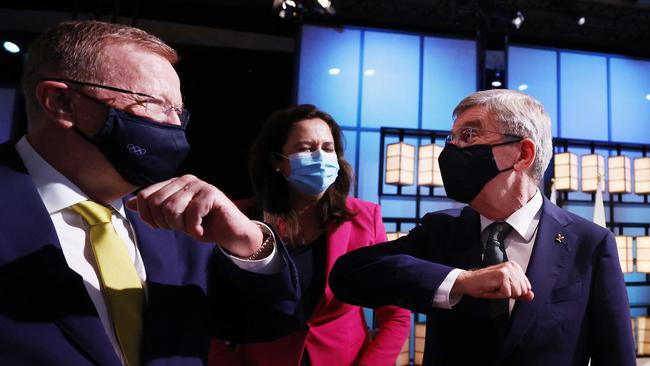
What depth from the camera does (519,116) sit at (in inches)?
50.8

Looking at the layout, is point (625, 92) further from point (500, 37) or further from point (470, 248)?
point (470, 248)

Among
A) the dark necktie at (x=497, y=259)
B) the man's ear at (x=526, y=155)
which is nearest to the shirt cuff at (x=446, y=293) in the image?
the dark necktie at (x=497, y=259)

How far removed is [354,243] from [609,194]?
16.9 feet

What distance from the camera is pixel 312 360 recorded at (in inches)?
64.5

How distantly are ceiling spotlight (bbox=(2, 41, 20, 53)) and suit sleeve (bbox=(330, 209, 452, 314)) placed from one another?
5.39 metres

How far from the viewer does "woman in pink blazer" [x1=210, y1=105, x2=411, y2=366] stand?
1643 millimetres

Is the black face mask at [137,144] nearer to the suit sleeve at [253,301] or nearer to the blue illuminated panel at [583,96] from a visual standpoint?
the suit sleeve at [253,301]

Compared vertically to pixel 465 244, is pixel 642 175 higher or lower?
higher

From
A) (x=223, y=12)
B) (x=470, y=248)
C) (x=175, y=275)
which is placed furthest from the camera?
(x=223, y=12)

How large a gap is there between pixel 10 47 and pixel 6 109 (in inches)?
27.0

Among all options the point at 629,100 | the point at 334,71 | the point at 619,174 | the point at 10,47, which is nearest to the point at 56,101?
the point at 334,71

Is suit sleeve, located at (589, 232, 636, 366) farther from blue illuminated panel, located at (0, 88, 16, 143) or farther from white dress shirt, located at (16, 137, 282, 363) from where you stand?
blue illuminated panel, located at (0, 88, 16, 143)

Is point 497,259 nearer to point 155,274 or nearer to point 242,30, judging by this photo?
point 155,274

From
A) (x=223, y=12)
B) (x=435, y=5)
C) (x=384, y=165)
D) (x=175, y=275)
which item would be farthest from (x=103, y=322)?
(x=435, y=5)
